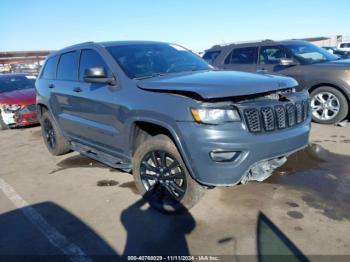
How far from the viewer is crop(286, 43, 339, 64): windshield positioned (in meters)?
7.23

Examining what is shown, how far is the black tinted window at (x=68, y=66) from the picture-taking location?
4.90m

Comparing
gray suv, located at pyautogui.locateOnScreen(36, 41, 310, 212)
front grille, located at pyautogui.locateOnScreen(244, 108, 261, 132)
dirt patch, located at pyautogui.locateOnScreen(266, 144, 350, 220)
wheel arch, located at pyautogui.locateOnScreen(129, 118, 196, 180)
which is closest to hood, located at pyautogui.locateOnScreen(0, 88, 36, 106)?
gray suv, located at pyautogui.locateOnScreen(36, 41, 310, 212)

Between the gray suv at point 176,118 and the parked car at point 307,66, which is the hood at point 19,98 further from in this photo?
the parked car at point 307,66

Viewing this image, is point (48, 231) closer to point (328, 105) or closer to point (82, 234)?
point (82, 234)

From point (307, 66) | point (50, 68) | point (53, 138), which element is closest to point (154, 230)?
point (53, 138)

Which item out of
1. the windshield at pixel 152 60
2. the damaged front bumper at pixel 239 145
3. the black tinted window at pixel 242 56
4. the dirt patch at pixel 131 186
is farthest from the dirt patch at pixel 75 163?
the black tinted window at pixel 242 56

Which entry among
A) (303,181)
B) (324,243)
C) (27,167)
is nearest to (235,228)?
(324,243)

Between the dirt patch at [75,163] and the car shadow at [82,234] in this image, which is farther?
the dirt patch at [75,163]

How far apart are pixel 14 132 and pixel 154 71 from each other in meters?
6.09

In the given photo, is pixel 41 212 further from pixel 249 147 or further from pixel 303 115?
pixel 303 115

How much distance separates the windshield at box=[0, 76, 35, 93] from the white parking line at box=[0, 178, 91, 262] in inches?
227

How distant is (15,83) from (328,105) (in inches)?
332

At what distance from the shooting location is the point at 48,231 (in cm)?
338

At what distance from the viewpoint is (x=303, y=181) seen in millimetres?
4164
